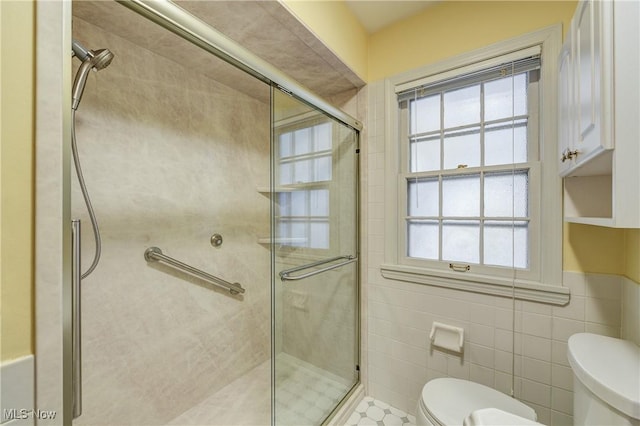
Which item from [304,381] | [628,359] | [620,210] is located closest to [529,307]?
[628,359]

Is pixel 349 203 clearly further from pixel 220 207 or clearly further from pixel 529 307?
pixel 529 307

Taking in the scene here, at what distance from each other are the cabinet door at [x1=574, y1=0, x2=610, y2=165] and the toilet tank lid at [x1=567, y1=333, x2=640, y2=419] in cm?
61

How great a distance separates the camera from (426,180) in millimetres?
1583

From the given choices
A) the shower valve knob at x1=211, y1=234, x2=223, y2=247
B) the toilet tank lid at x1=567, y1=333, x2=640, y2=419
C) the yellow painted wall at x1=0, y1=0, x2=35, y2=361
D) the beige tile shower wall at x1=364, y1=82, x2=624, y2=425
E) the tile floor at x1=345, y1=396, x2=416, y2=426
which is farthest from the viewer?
the shower valve knob at x1=211, y1=234, x2=223, y2=247

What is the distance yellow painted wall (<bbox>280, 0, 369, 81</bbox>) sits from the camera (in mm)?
1204

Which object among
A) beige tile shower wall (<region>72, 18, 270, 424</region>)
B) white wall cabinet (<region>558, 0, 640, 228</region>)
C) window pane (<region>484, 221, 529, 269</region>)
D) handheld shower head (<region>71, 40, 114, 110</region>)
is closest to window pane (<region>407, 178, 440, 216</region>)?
window pane (<region>484, 221, 529, 269</region>)

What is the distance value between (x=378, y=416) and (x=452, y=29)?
2233 mm

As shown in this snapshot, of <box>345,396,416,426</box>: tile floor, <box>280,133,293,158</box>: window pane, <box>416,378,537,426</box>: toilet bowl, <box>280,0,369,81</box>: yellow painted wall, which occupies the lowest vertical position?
<box>345,396,416,426</box>: tile floor

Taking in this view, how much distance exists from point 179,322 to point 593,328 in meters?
2.06

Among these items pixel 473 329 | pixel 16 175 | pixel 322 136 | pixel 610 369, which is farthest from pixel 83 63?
pixel 473 329

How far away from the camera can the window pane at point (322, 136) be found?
141cm

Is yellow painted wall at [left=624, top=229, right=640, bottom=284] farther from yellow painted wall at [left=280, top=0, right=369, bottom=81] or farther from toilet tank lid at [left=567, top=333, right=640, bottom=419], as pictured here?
yellow painted wall at [left=280, top=0, right=369, bottom=81]

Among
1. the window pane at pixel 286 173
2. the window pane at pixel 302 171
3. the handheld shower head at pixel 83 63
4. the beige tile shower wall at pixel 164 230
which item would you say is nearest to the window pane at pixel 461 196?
the window pane at pixel 302 171

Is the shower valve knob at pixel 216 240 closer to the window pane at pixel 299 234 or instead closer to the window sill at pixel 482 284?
the window pane at pixel 299 234
